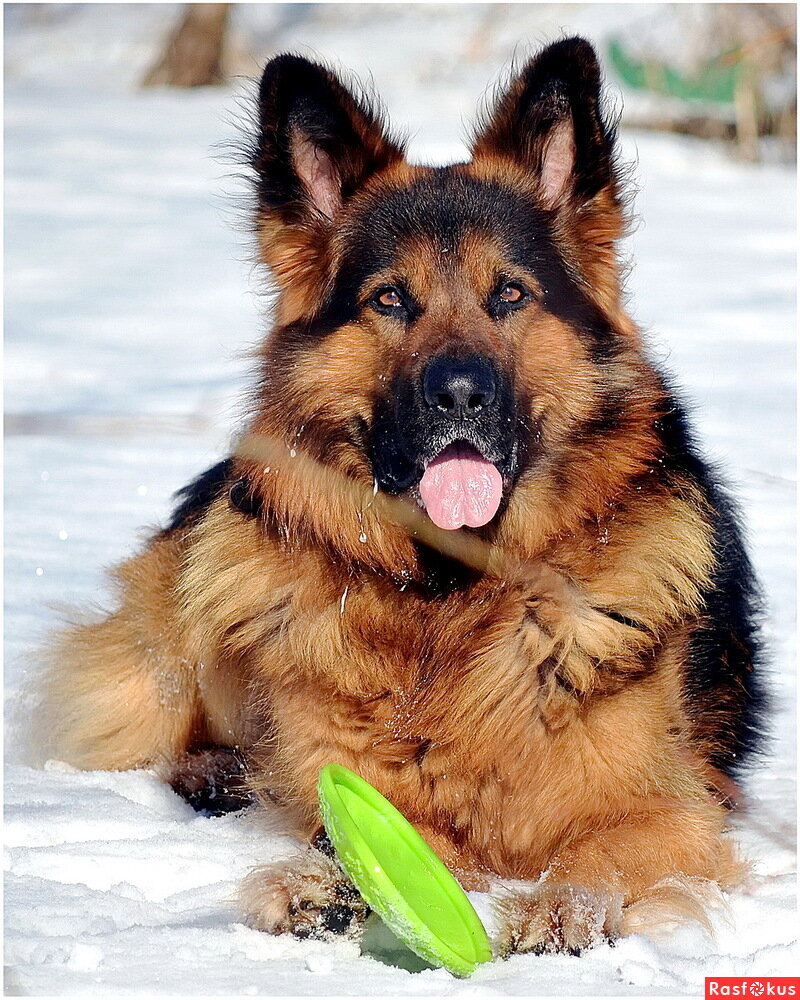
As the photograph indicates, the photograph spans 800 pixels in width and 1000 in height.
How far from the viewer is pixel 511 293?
3934 millimetres

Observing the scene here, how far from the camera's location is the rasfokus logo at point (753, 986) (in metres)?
2.96

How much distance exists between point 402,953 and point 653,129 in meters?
18.8

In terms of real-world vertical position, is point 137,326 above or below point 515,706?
above

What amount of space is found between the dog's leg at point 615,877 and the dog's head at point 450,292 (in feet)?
3.39

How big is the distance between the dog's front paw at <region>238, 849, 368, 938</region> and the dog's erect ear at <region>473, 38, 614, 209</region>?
2.33 m

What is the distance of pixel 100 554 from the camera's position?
661cm

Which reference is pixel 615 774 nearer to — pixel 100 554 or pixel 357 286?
pixel 357 286

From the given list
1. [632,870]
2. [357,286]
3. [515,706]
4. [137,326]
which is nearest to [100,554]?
[357,286]

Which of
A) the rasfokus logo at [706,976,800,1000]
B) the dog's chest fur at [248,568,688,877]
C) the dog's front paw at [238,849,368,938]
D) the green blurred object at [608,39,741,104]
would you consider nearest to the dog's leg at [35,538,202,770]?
the dog's chest fur at [248,568,688,877]

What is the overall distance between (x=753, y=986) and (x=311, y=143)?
296cm

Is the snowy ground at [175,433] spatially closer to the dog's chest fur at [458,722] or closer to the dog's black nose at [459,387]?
the dog's chest fur at [458,722]

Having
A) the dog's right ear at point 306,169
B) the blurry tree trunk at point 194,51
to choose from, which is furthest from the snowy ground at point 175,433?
the blurry tree trunk at point 194,51

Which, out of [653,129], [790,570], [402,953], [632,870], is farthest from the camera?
[653,129]

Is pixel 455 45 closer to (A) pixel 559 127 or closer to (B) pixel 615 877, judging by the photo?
(A) pixel 559 127
